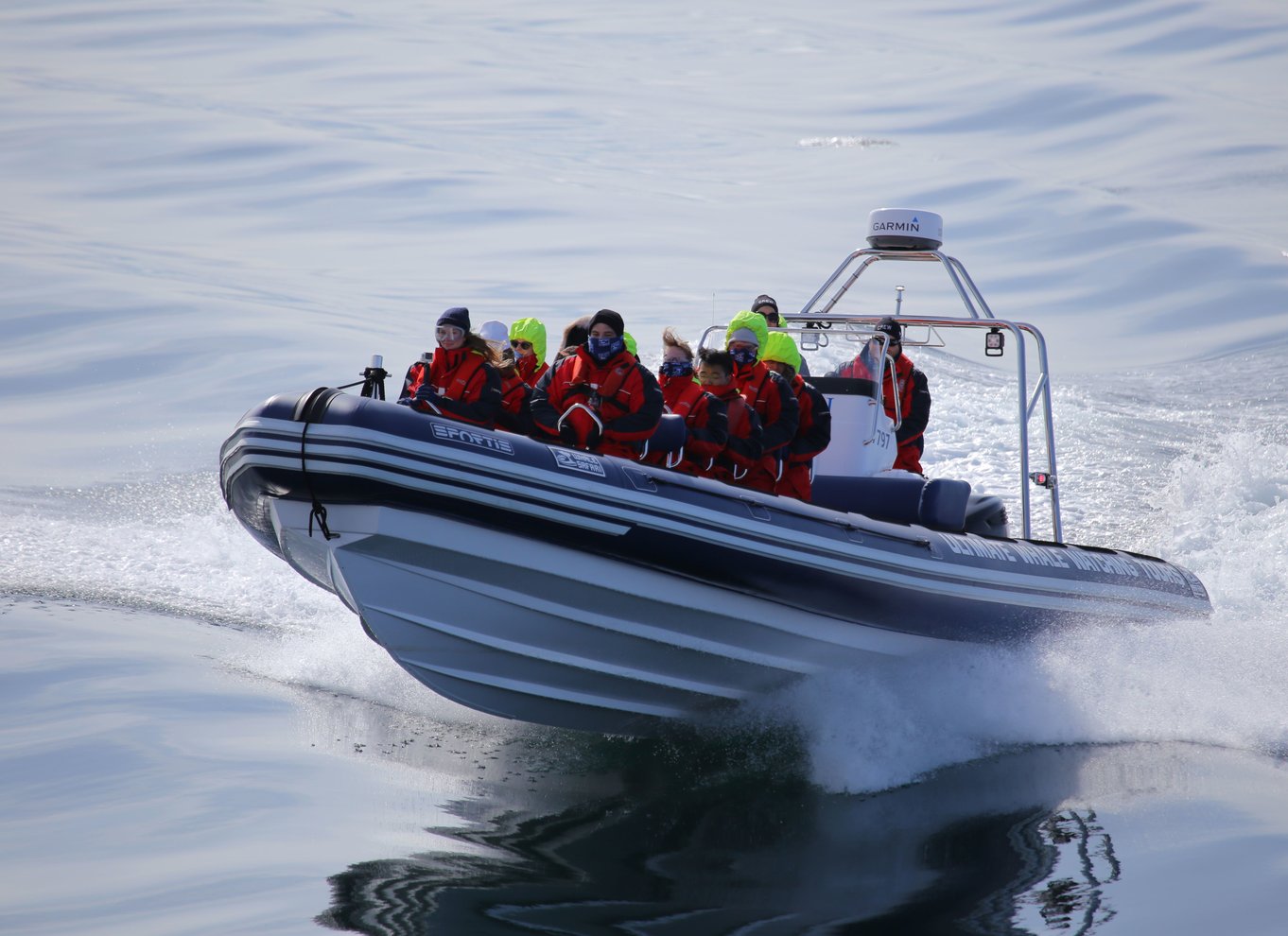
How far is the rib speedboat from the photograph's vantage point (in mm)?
4152

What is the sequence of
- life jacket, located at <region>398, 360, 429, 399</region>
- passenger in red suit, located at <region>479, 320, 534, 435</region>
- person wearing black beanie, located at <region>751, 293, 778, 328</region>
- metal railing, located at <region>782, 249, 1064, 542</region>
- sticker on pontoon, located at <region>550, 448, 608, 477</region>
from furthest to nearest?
person wearing black beanie, located at <region>751, 293, 778, 328</region> < metal railing, located at <region>782, 249, 1064, 542</region> < passenger in red suit, located at <region>479, 320, 534, 435</region> < life jacket, located at <region>398, 360, 429, 399</region> < sticker on pontoon, located at <region>550, 448, 608, 477</region>

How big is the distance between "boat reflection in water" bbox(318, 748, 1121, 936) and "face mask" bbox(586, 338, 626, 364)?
1.45 m

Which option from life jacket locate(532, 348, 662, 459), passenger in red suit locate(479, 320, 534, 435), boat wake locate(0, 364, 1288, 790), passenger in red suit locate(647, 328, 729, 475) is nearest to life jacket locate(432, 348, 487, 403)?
passenger in red suit locate(479, 320, 534, 435)

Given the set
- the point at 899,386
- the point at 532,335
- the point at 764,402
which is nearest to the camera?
the point at 764,402

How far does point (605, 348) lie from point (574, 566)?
80 centimetres

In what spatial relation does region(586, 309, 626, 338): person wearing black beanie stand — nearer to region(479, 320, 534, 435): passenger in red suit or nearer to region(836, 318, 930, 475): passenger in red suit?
region(479, 320, 534, 435): passenger in red suit

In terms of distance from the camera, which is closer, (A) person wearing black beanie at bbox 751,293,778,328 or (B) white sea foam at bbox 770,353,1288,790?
(B) white sea foam at bbox 770,353,1288,790

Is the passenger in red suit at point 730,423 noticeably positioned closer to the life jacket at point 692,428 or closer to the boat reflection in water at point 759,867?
the life jacket at point 692,428

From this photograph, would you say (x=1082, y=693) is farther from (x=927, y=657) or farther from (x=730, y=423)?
(x=730, y=423)

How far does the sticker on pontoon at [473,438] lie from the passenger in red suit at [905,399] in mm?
2333

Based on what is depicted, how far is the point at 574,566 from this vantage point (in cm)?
432

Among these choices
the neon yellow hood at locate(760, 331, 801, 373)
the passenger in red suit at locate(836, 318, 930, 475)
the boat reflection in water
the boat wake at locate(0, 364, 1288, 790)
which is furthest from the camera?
the passenger in red suit at locate(836, 318, 930, 475)

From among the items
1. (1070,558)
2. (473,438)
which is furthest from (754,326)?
(1070,558)

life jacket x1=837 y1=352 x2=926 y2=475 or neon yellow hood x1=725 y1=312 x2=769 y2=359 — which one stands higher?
neon yellow hood x1=725 y1=312 x2=769 y2=359
